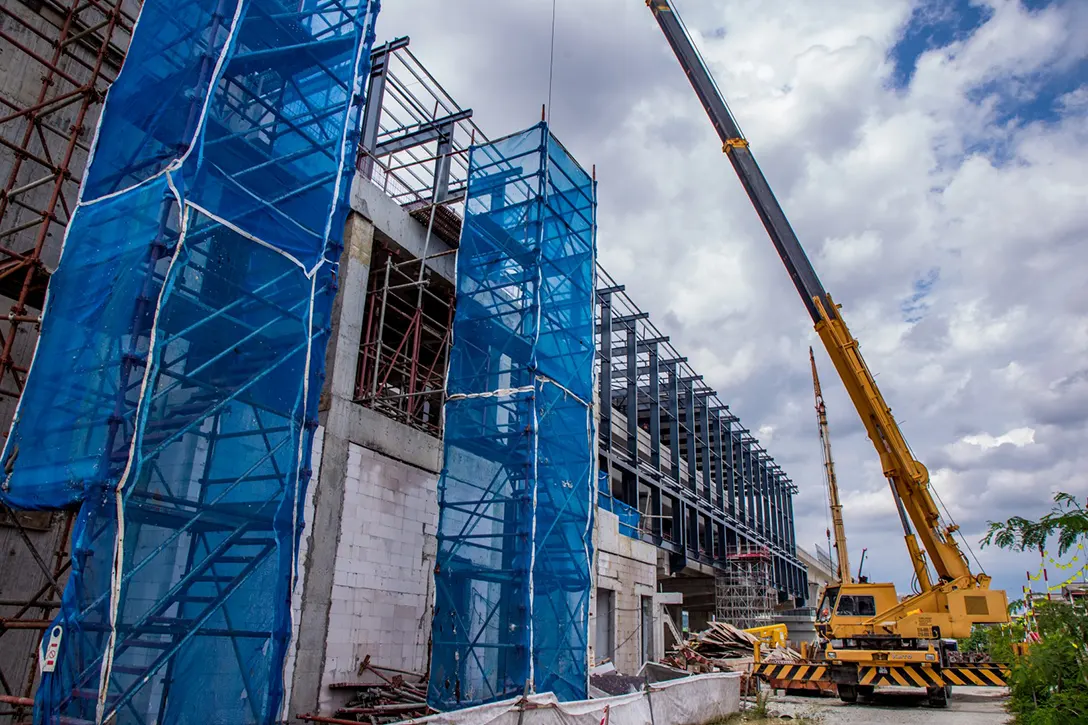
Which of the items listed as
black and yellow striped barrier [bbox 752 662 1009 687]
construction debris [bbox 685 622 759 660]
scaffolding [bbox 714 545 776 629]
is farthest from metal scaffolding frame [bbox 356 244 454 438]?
scaffolding [bbox 714 545 776 629]

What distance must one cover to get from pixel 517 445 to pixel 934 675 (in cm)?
1113

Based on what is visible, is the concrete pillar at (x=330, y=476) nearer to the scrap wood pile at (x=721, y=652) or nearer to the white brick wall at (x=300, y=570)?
the white brick wall at (x=300, y=570)

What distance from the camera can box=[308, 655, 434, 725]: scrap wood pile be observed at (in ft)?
37.9

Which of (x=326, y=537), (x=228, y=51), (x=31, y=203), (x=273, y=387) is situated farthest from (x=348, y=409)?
(x=228, y=51)

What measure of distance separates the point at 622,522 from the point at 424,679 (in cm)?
1083

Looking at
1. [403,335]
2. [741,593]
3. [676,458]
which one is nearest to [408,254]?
[403,335]

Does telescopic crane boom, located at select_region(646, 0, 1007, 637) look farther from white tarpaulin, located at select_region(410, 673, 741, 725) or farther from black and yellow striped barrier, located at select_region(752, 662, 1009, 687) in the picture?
white tarpaulin, located at select_region(410, 673, 741, 725)

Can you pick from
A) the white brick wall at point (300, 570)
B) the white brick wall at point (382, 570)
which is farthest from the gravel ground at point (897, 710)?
the white brick wall at point (300, 570)

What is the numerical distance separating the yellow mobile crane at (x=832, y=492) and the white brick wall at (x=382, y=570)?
16748mm

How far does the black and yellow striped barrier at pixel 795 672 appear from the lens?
57.6 ft

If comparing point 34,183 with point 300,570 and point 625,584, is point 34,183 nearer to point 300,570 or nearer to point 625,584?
point 300,570

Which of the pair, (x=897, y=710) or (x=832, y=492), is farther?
(x=832, y=492)

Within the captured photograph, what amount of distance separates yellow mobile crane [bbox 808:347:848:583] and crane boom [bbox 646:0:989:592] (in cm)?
782

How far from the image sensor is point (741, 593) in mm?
39750
